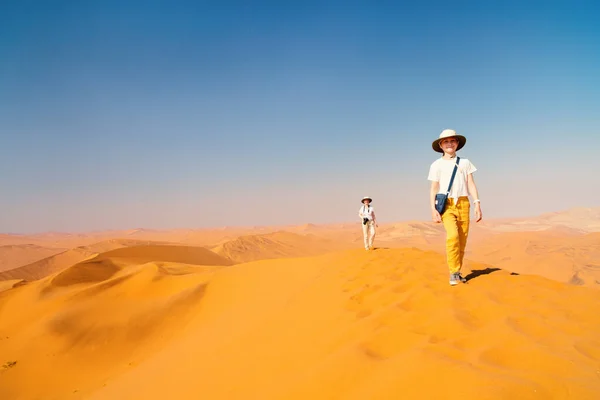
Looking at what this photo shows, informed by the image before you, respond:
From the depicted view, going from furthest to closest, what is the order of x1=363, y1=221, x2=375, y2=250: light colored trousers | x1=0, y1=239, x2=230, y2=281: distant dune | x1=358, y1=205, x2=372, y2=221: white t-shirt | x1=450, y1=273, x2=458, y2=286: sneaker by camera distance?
x1=0, y1=239, x2=230, y2=281: distant dune < x1=358, y1=205, x2=372, y2=221: white t-shirt < x1=363, y1=221, x2=375, y2=250: light colored trousers < x1=450, y1=273, x2=458, y2=286: sneaker

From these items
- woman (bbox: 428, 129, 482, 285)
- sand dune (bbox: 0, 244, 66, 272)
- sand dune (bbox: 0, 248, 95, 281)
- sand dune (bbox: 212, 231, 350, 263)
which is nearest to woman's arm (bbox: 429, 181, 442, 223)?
woman (bbox: 428, 129, 482, 285)

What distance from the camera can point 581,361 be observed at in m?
2.25

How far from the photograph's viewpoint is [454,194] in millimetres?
4344

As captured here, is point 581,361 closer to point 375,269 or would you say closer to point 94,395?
point 375,269

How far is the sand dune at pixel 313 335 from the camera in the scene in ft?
7.26

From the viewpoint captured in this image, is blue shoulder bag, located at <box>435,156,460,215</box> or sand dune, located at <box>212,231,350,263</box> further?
sand dune, located at <box>212,231,350,263</box>

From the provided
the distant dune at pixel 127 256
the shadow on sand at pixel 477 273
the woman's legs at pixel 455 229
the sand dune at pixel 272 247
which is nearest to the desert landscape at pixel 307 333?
the shadow on sand at pixel 477 273

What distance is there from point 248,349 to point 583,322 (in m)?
3.70

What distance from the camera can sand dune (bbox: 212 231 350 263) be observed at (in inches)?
1082

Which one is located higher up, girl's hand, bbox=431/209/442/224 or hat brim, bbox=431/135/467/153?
hat brim, bbox=431/135/467/153

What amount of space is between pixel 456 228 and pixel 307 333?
8.37 ft

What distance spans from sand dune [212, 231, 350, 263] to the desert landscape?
17.2 meters

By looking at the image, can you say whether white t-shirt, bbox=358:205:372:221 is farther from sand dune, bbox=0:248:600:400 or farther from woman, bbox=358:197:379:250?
sand dune, bbox=0:248:600:400

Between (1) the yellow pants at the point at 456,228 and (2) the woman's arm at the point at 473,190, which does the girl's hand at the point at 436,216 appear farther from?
(2) the woman's arm at the point at 473,190
